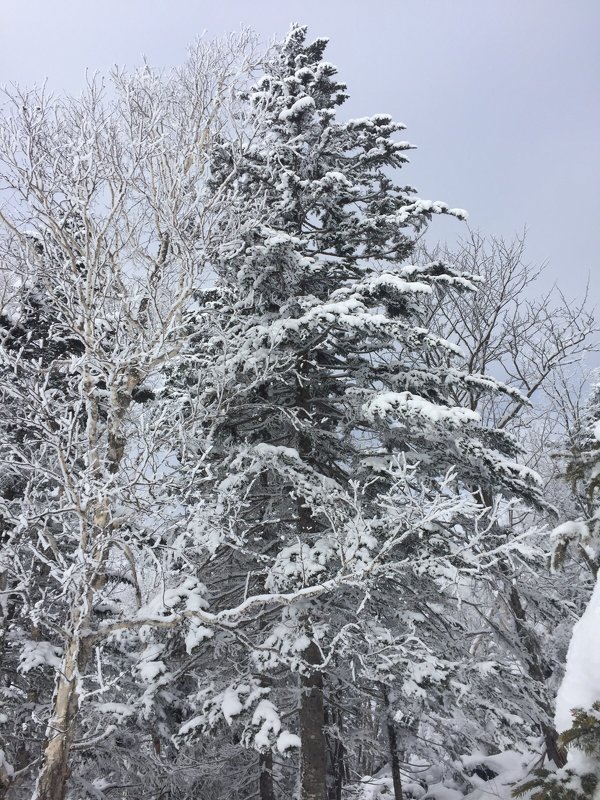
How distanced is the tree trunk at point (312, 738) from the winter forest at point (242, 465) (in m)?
0.03

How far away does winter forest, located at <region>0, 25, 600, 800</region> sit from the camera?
5777mm

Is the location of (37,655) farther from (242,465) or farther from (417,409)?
(417,409)

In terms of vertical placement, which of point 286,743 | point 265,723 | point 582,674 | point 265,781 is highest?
point 582,674

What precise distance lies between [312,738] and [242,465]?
13.3 ft

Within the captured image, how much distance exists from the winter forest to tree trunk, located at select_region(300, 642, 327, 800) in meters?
0.03

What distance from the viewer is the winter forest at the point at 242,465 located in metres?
5.78

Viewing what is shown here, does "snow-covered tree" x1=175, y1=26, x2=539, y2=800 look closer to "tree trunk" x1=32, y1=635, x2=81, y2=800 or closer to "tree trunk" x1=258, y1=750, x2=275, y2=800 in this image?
"tree trunk" x1=32, y1=635, x2=81, y2=800

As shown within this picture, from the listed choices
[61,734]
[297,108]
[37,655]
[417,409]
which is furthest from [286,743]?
[297,108]

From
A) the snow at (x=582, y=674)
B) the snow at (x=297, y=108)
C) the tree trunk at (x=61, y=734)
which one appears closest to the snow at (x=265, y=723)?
the tree trunk at (x=61, y=734)

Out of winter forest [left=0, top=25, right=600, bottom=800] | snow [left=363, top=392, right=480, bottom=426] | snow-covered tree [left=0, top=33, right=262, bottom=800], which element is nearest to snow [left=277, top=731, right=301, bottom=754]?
winter forest [left=0, top=25, right=600, bottom=800]

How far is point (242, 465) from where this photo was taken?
8203 mm

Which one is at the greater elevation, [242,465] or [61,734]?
[242,465]

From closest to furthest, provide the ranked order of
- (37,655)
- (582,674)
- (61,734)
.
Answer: (582,674) < (61,734) < (37,655)

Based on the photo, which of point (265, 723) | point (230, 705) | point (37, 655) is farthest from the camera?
point (37, 655)
